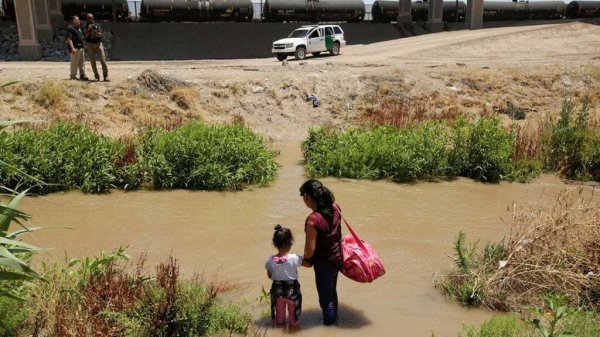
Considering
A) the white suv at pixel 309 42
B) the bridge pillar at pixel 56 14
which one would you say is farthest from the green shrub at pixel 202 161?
the bridge pillar at pixel 56 14

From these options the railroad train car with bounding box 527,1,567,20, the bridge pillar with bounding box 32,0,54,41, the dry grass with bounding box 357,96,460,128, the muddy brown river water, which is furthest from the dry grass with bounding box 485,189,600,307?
the railroad train car with bounding box 527,1,567,20

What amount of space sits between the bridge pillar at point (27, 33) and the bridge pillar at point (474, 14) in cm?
3029

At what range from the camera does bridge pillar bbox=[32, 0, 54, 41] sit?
3056 centimetres

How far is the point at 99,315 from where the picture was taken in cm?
496

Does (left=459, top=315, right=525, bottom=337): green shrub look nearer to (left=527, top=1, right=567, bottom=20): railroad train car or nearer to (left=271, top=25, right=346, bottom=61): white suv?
(left=271, top=25, right=346, bottom=61): white suv

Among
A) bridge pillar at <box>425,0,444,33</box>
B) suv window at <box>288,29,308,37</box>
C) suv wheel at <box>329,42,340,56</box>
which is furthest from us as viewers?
bridge pillar at <box>425,0,444,33</box>

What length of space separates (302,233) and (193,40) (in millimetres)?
29141

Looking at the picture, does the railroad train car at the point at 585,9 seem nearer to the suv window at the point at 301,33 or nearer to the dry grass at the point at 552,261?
the suv window at the point at 301,33

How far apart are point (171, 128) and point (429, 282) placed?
9.20m

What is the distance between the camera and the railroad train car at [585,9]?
4784 cm

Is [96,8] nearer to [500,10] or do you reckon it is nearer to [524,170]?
[524,170]

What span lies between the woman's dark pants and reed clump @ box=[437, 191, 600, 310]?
1.64m

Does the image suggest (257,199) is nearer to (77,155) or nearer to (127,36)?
(77,155)

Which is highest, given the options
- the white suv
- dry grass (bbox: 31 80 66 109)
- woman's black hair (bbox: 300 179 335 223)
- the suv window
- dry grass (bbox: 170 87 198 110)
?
the suv window
